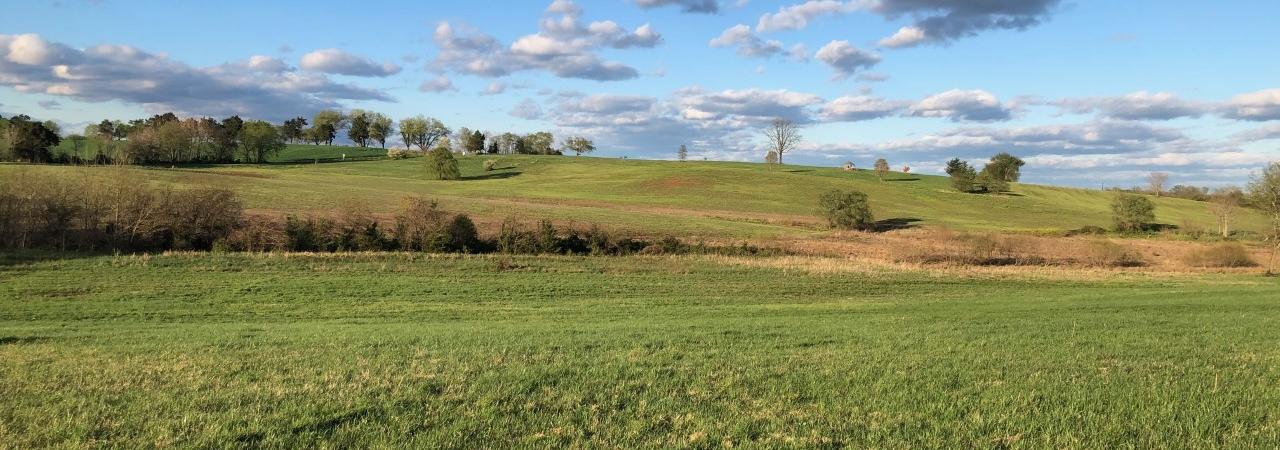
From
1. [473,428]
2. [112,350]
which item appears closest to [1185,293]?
[473,428]

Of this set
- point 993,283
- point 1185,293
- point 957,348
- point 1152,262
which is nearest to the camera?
point 957,348

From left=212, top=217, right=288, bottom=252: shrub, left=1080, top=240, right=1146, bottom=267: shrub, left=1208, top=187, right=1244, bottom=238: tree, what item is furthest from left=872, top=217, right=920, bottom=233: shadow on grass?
left=212, top=217, right=288, bottom=252: shrub

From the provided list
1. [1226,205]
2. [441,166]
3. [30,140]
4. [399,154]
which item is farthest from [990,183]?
[30,140]

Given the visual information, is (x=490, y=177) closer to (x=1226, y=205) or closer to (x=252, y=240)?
(x=252, y=240)

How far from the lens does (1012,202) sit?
333 feet

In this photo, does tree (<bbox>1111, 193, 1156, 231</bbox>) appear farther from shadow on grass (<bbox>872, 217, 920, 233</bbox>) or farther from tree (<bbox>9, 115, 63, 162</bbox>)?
tree (<bbox>9, 115, 63, 162</bbox>)

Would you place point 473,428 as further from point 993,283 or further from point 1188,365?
point 993,283

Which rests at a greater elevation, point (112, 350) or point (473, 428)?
point (473, 428)

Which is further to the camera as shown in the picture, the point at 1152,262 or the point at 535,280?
the point at 1152,262

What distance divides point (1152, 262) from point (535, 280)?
46.2 metres

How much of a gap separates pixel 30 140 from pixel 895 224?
361 ft

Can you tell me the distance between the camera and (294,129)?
18175 cm

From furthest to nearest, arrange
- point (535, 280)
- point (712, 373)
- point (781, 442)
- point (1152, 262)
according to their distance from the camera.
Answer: point (1152, 262) → point (535, 280) → point (712, 373) → point (781, 442)

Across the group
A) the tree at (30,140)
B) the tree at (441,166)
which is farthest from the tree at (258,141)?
the tree at (441,166)
